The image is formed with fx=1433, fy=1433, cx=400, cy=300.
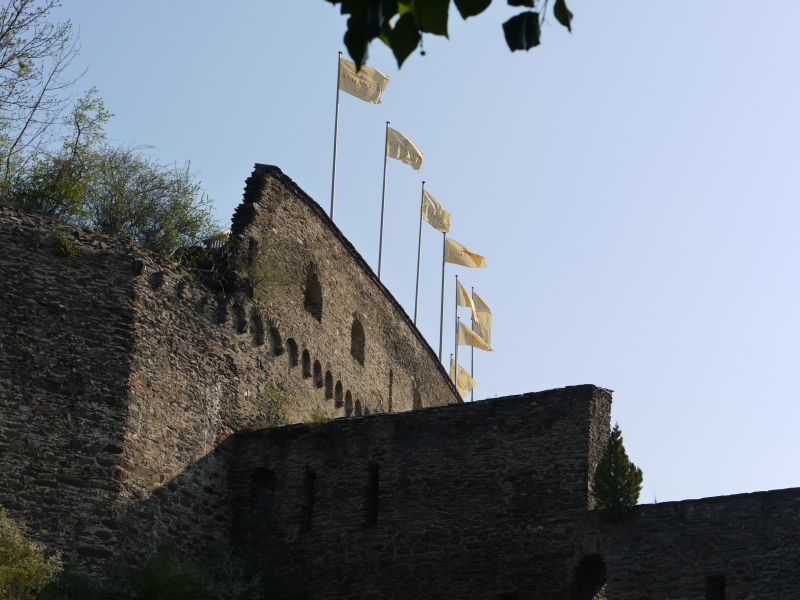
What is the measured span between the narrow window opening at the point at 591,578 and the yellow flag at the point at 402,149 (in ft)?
58.8

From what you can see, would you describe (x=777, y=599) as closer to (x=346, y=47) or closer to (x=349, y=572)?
(x=349, y=572)

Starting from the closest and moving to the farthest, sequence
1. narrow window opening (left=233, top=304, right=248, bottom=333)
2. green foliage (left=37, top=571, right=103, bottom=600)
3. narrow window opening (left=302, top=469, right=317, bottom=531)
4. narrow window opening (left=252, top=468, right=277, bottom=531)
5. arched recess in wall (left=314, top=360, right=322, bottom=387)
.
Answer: green foliage (left=37, top=571, right=103, bottom=600) → narrow window opening (left=302, top=469, right=317, bottom=531) → narrow window opening (left=252, top=468, right=277, bottom=531) → narrow window opening (left=233, top=304, right=248, bottom=333) → arched recess in wall (left=314, top=360, right=322, bottom=387)

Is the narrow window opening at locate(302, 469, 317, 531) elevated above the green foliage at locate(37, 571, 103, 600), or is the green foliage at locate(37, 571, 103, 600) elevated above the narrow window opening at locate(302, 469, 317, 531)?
the narrow window opening at locate(302, 469, 317, 531)

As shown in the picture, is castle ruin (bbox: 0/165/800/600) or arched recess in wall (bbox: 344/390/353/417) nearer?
castle ruin (bbox: 0/165/800/600)

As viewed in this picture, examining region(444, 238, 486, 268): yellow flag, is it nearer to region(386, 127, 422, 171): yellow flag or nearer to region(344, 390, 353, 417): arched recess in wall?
region(386, 127, 422, 171): yellow flag

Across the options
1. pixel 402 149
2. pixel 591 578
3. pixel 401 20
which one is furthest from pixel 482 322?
pixel 401 20

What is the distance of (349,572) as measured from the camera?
21328 millimetres

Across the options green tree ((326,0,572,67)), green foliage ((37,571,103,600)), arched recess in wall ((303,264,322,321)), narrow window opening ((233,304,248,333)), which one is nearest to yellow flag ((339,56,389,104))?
arched recess in wall ((303,264,322,321))

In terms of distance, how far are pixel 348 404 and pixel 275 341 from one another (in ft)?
11.9

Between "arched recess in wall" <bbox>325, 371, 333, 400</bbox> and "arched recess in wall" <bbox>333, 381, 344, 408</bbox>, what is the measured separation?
0.23 metres

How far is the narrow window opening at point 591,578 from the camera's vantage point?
783 inches

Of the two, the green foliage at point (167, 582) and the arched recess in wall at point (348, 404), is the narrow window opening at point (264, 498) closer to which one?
the green foliage at point (167, 582)

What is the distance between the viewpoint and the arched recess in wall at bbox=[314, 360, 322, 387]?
25420 mm

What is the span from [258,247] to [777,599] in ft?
33.4
